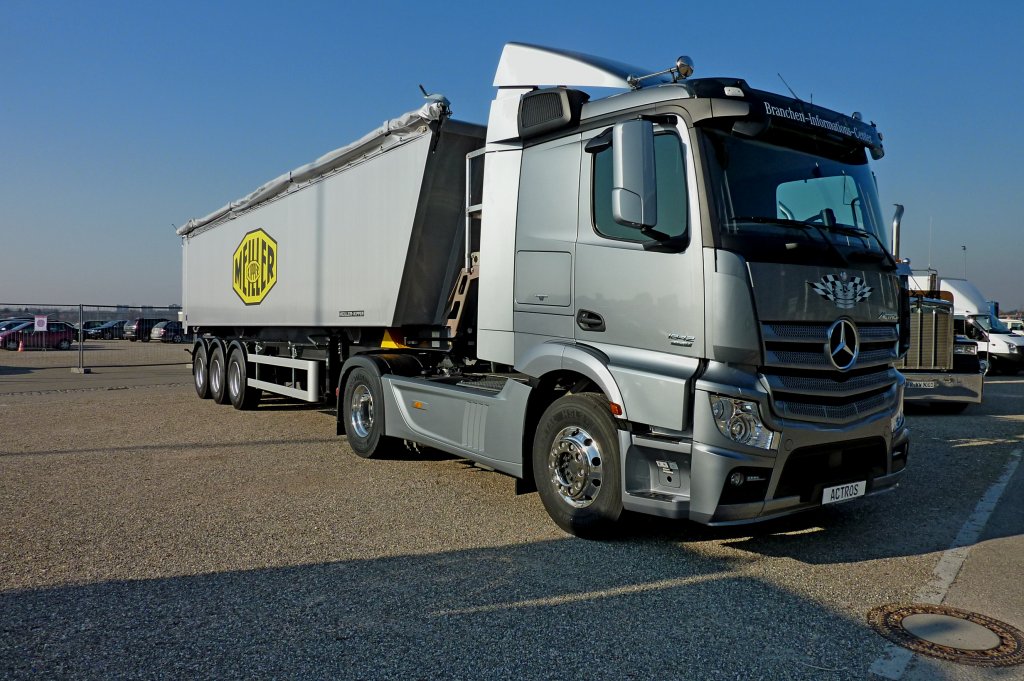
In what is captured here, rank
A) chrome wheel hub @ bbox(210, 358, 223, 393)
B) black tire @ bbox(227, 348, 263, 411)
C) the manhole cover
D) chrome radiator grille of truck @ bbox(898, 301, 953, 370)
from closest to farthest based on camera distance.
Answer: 1. the manhole cover
2. black tire @ bbox(227, 348, 263, 411)
3. chrome radiator grille of truck @ bbox(898, 301, 953, 370)
4. chrome wheel hub @ bbox(210, 358, 223, 393)

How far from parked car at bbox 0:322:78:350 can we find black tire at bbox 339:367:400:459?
28821mm

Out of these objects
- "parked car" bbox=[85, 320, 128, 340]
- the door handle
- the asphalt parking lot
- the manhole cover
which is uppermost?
the door handle

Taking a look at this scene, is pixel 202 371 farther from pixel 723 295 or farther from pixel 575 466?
pixel 723 295

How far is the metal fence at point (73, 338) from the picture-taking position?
2455 cm

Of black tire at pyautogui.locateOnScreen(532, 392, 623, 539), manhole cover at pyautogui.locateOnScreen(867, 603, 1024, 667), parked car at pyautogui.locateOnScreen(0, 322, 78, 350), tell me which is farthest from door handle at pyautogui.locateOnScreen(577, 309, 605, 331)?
parked car at pyautogui.locateOnScreen(0, 322, 78, 350)

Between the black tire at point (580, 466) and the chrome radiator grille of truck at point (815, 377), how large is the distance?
3.58ft

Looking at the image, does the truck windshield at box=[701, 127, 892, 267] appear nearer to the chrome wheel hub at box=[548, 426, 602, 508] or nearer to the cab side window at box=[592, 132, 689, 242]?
the cab side window at box=[592, 132, 689, 242]

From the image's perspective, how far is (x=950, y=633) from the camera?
3.87 m

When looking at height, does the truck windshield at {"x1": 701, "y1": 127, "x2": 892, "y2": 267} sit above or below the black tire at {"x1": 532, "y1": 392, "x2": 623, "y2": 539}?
above

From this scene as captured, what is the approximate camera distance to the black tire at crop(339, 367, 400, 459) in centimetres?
797

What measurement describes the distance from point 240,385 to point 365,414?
5.00m

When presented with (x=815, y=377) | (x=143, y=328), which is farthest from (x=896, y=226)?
(x=143, y=328)

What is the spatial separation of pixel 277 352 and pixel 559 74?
23.0 feet

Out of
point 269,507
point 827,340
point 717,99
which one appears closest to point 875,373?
point 827,340
